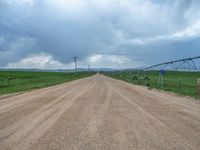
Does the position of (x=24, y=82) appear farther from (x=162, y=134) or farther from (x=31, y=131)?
(x=162, y=134)

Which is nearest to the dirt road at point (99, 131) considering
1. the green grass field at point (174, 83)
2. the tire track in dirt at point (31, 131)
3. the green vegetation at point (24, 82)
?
the tire track in dirt at point (31, 131)

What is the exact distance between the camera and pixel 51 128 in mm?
9195

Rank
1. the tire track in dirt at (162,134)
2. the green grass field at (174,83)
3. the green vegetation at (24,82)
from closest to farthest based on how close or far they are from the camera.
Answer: the tire track in dirt at (162,134) → the green grass field at (174,83) → the green vegetation at (24,82)

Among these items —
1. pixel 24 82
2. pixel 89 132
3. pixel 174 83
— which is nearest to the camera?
pixel 89 132

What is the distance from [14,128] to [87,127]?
212 centimetres

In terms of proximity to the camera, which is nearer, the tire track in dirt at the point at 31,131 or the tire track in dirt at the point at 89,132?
the tire track in dirt at the point at 89,132

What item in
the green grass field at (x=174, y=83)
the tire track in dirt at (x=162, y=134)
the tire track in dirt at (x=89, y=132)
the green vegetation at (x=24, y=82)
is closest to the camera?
the tire track in dirt at (x=89, y=132)

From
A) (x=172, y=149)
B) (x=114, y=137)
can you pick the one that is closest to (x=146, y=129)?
(x=114, y=137)

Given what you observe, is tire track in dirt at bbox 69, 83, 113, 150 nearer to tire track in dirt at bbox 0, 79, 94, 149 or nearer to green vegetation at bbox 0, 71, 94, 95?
tire track in dirt at bbox 0, 79, 94, 149

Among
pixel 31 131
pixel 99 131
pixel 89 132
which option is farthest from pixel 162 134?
pixel 31 131

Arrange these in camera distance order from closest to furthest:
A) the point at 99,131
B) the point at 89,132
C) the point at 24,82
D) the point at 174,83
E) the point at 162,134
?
the point at 162,134 < the point at 89,132 < the point at 99,131 < the point at 24,82 < the point at 174,83

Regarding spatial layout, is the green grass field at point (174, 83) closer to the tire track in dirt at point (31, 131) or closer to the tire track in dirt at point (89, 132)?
the tire track in dirt at point (89, 132)

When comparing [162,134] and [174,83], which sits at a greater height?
[162,134]

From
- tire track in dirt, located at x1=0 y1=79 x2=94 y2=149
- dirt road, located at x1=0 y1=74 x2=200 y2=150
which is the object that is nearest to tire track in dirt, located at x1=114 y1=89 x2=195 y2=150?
dirt road, located at x1=0 y1=74 x2=200 y2=150
